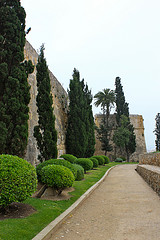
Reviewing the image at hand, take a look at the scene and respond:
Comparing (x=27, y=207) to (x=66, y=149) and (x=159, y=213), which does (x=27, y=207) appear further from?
(x=66, y=149)

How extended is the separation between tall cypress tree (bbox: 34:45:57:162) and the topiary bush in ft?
16.4

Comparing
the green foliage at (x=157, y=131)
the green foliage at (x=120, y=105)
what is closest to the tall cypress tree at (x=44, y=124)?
the green foliage at (x=120, y=105)

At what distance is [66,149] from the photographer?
18.2 metres

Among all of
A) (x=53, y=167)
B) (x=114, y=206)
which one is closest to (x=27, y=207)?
(x=53, y=167)

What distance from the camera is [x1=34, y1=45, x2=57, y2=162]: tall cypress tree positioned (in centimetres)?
1150

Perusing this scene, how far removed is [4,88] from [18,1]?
4.35 meters

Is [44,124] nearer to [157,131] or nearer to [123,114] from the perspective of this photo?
[123,114]

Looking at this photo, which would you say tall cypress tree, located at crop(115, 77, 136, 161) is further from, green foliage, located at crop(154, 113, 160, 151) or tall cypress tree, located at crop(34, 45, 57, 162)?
tall cypress tree, located at crop(34, 45, 57, 162)

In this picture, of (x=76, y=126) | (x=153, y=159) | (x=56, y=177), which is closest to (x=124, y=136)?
(x=76, y=126)

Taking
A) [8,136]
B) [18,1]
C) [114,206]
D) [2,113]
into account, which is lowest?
[114,206]

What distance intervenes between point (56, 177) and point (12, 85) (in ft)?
13.7

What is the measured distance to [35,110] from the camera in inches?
504

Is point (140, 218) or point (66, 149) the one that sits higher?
point (66, 149)

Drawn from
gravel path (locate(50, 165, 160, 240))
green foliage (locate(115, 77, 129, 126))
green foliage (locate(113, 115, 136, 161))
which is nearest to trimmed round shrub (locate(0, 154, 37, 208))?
gravel path (locate(50, 165, 160, 240))
